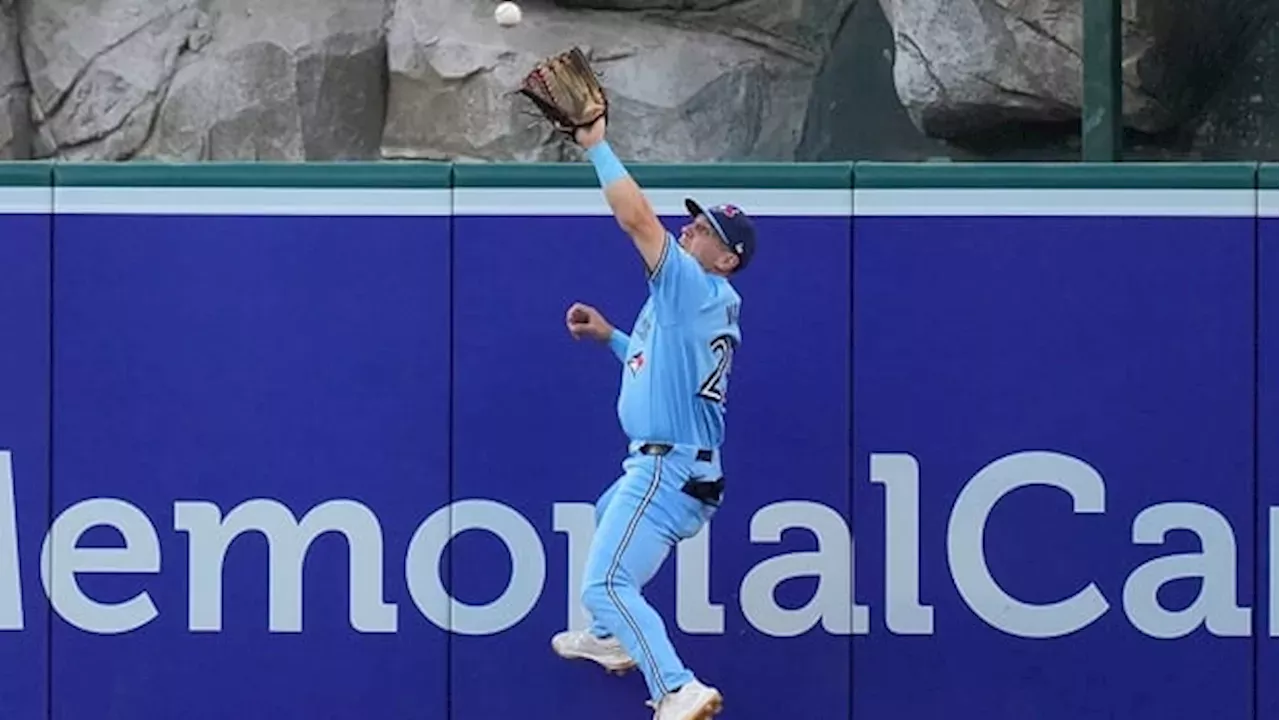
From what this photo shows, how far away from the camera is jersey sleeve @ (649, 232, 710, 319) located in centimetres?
674

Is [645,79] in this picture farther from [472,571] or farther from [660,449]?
[660,449]

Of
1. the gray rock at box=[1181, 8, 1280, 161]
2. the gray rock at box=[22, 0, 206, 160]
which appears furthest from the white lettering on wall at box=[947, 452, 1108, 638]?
the gray rock at box=[22, 0, 206, 160]

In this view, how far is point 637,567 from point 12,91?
235 inches

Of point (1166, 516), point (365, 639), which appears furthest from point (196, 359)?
point (1166, 516)

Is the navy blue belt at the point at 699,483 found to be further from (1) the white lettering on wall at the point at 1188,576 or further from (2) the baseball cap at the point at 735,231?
(1) the white lettering on wall at the point at 1188,576

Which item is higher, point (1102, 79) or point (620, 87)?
point (620, 87)

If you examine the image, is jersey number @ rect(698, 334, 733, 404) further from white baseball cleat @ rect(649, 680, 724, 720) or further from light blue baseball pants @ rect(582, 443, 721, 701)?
white baseball cleat @ rect(649, 680, 724, 720)

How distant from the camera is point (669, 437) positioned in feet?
22.9

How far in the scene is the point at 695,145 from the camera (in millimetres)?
10883

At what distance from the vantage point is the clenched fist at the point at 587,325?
721cm

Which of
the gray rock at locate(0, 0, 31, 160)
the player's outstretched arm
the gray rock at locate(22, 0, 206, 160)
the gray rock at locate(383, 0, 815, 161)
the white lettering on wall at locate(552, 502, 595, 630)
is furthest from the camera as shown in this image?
the gray rock at locate(0, 0, 31, 160)

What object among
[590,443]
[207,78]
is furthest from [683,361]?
[207,78]

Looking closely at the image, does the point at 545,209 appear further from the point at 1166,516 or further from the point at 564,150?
the point at 564,150

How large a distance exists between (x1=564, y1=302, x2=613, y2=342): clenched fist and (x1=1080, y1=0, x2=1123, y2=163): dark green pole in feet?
7.69
